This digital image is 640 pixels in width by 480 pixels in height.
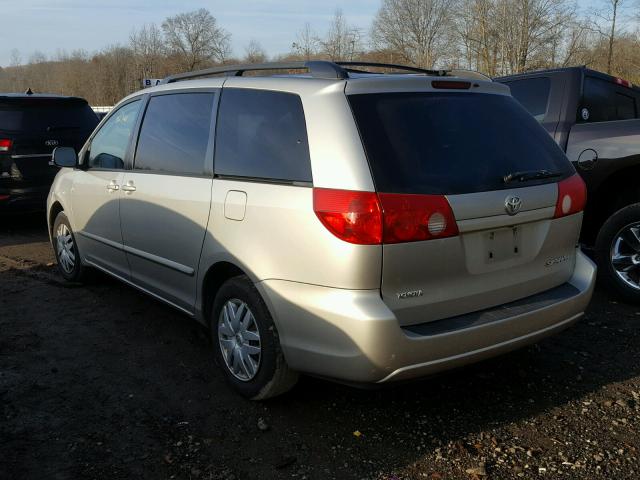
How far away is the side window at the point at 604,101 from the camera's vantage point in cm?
548

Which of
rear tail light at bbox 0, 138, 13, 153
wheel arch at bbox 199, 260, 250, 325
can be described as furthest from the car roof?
wheel arch at bbox 199, 260, 250, 325

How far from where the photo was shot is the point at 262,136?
3.26 metres

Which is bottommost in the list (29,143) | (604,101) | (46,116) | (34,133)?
(29,143)

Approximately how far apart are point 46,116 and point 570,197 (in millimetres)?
7179

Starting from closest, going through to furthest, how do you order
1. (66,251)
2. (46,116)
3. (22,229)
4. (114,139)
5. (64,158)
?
(114,139), (64,158), (66,251), (46,116), (22,229)

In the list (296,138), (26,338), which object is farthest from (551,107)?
(26,338)

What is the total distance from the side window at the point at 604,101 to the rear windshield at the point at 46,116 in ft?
21.3

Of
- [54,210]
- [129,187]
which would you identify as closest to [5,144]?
[54,210]

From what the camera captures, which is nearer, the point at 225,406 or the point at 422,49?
the point at 225,406

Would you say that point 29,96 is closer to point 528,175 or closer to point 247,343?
point 247,343

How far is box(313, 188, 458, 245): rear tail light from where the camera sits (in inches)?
104

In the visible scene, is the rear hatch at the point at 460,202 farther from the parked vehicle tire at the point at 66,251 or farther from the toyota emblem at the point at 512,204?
the parked vehicle tire at the point at 66,251

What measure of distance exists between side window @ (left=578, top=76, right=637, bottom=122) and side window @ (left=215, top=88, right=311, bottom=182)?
10.8 ft

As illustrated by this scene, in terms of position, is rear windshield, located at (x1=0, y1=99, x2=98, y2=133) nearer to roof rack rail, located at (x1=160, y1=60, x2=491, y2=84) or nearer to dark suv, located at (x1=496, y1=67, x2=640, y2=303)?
roof rack rail, located at (x1=160, y1=60, x2=491, y2=84)
